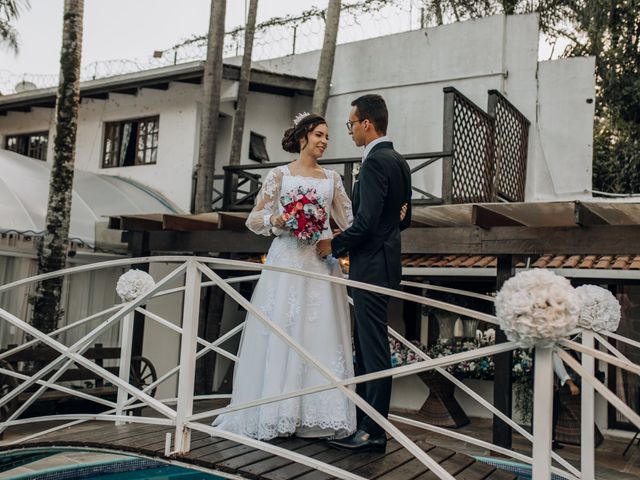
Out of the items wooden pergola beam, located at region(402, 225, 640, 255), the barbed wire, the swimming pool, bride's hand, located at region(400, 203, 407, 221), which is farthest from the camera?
the barbed wire

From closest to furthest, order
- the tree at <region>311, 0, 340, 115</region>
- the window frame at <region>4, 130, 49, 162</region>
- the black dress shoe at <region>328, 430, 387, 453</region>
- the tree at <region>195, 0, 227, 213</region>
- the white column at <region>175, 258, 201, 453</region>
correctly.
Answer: the white column at <region>175, 258, 201, 453</region>
the black dress shoe at <region>328, 430, 387, 453</region>
the tree at <region>195, 0, 227, 213</region>
the tree at <region>311, 0, 340, 115</region>
the window frame at <region>4, 130, 49, 162</region>

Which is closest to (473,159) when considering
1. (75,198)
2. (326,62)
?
(326,62)

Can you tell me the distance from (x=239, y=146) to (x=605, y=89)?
860cm

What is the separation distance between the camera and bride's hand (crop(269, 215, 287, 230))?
13.4 ft

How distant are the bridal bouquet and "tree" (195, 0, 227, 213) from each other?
7236 millimetres

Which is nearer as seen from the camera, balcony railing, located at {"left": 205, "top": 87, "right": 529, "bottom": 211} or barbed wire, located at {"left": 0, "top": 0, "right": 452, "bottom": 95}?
balcony railing, located at {"left": 205, "top": 87, "right": 529, "bottom": 211}

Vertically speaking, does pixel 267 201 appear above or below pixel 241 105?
below

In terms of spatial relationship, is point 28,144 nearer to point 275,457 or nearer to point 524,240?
point 524,240

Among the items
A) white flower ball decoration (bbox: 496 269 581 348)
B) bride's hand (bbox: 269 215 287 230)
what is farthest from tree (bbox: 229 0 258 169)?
white flower ball decoration (bbox: 496 269 581 348)

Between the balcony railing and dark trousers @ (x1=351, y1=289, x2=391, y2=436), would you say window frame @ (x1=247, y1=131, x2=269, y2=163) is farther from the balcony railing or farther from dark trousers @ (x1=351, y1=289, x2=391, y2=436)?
dark trousers @ (x1=351, y1=289, x2=391, y2=436)

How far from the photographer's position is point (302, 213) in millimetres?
4031

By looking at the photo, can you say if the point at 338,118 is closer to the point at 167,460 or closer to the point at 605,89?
the point at 605,89

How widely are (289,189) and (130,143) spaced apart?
398 inches

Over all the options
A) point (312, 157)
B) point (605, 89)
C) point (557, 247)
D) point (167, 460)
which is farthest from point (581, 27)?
point (167, 460)
